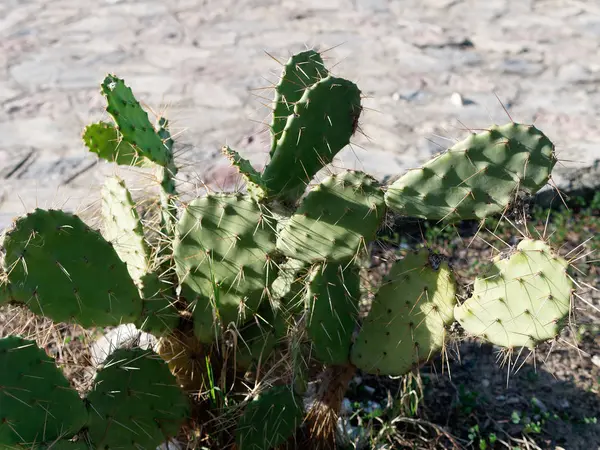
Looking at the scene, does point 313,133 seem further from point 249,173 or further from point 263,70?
point 263,70

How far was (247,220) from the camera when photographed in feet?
6.18

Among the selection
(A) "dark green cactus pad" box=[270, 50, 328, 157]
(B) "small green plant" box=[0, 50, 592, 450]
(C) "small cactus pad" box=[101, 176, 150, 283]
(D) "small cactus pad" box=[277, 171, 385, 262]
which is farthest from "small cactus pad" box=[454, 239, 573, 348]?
(C) "small cactus pad" box=[101, 176, 150, 283]

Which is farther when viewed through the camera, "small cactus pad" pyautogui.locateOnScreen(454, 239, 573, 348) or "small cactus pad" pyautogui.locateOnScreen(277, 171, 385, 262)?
"small cactus pad" pyautogui.locateOnScreen(277, 171, 385, 262)

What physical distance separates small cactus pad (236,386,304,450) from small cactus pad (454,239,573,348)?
0.53 meters

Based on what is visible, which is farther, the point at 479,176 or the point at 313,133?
the point at 313,133

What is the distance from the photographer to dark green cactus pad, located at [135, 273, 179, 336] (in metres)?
2.00

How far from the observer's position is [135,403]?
1918 millimetres

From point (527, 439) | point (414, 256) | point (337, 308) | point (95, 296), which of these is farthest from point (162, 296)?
point (527, 439)

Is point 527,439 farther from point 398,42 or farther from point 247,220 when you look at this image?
point 398,42

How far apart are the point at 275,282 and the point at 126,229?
45 cm

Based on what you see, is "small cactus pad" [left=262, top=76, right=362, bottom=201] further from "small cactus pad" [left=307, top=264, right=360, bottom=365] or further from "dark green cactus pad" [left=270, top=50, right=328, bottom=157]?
"small cactus pad" [left=307, top=264, right=360, bottom=365]

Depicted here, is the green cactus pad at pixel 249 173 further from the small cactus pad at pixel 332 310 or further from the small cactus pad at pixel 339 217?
the small cactus pad at pixel 332 310

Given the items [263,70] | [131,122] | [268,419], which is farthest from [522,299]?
[263,70]

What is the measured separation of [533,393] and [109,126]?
1.71 m
